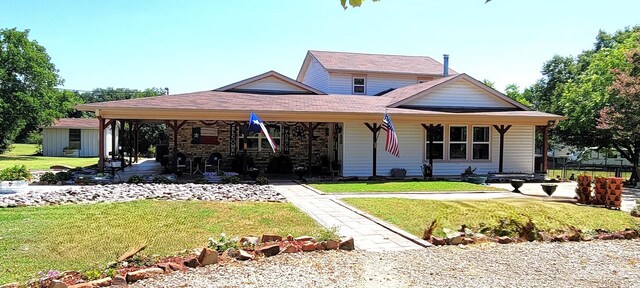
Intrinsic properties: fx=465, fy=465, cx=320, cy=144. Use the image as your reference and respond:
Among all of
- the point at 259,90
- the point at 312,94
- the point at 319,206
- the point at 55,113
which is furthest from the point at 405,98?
the point at 55,113

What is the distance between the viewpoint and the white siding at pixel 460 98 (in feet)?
63.6

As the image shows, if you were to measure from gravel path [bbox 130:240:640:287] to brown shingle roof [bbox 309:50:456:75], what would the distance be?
18282mm

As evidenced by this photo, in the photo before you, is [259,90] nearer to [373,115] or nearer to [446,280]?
[373,115]

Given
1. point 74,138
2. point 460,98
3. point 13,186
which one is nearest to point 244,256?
point 13,186

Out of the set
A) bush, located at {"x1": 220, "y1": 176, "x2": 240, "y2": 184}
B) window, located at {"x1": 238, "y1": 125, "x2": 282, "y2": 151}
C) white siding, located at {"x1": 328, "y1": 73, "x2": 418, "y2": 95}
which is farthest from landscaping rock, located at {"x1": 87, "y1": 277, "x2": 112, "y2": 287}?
white siding, located at {"x1": 328, "y1": 73, "x2": 418, "y2": 95}

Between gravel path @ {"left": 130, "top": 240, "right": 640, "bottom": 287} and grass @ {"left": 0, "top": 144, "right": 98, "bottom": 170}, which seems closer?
gravel path @ {"left": 130, "top": 240, "right": 640, "bottom": 287}

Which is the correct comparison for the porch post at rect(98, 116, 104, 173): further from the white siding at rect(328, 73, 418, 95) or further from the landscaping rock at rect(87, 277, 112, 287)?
the landscaping rock at rect(87, 277, 112, 287)

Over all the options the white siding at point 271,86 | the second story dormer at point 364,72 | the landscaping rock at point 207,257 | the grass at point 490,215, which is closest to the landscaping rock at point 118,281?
the landscaping rock at point 207,257

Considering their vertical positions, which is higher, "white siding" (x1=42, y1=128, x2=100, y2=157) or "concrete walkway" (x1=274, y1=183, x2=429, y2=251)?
"white siding" (x1=42, y1=128, x2=100, y2=157)

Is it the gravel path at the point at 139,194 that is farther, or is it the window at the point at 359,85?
the window at the point at 359,85

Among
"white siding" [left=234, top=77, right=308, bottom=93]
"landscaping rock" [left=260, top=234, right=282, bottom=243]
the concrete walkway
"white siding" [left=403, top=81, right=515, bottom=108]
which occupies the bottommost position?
the concrete walkway

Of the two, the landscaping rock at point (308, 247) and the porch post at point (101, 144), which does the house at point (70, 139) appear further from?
the landscaping rock at point (308, 247)

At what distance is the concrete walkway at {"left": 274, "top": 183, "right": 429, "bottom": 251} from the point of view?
22.0 ft

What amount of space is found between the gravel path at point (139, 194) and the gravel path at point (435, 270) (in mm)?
5507
